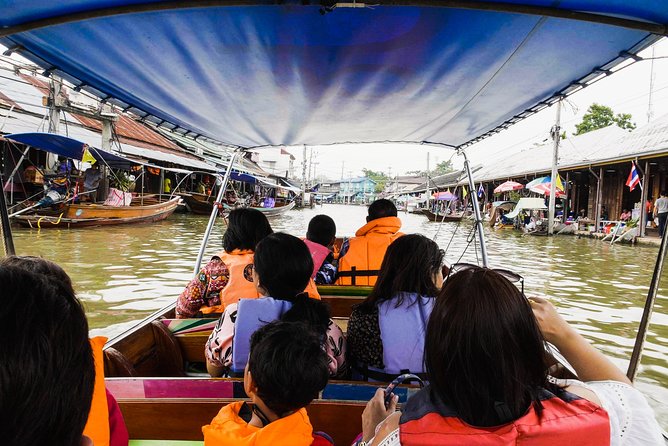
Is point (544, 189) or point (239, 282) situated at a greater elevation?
point (544, 189)

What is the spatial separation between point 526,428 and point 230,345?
3.84 feet

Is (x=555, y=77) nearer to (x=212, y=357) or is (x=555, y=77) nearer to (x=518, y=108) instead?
(x=518, y=108)

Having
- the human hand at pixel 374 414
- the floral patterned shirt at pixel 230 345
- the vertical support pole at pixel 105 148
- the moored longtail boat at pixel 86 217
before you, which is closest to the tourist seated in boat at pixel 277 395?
the human hand at pixel 374 414

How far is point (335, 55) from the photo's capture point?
8.68 feet

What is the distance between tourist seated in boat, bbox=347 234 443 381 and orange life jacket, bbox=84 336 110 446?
97 cm

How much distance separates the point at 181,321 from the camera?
2.44m

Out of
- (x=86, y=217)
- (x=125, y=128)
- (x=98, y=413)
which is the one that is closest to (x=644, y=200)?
(x=98, y=413)

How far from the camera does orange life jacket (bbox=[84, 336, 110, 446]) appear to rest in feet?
3.20

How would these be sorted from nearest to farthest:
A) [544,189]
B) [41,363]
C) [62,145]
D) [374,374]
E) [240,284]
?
[41,363] → [374,374] → [240,284] → [62,145] → [544,189]

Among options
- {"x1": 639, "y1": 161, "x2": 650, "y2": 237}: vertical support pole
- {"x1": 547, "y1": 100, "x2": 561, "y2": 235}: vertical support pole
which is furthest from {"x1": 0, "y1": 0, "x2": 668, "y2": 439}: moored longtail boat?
{"x1": 547, "y1": 100, "x2": 561, "y2": 235}: vertical support pole

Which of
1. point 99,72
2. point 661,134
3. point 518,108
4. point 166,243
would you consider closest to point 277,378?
point 99,72

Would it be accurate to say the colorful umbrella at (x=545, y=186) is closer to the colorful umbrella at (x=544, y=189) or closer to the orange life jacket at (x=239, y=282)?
the colorful umbrella at (x=544, y=189)

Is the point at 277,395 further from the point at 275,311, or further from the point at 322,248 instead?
the point at 322,248

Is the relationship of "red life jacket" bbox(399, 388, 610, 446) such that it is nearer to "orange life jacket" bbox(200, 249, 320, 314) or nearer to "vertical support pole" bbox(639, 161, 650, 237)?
"orange life jacket" bbox(200, 249, 320, 314)
